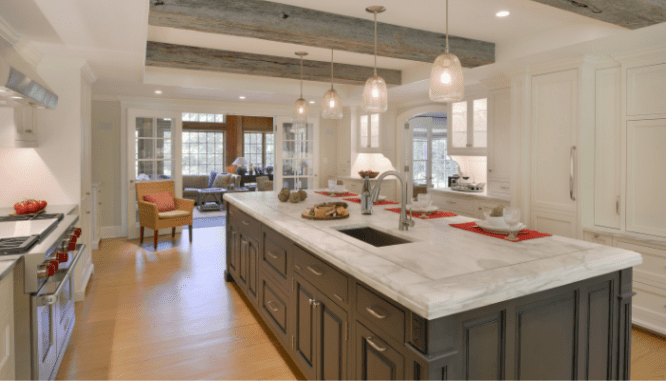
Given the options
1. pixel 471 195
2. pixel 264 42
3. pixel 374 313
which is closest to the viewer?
pixel 374 313

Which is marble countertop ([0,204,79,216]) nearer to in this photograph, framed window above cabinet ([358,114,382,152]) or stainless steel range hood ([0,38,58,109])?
stainless steel range hood ([0,38,58,109])

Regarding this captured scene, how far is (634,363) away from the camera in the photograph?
8.95 feet

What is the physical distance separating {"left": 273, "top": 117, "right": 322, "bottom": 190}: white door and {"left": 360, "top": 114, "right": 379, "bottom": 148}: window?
1027mm

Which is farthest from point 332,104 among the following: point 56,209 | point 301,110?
point 56,209

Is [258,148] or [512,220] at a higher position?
[258,148]

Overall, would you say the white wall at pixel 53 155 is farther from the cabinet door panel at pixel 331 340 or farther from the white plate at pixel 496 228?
the white plate at pixel 496 228

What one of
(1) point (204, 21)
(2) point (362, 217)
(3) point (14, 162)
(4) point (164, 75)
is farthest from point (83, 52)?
(2) point (362, 217)

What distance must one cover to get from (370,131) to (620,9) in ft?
16.3

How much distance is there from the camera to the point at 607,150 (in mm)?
3676

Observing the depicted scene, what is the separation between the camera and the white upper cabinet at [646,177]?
3293mm

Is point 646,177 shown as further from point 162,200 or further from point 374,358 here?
point 162,200

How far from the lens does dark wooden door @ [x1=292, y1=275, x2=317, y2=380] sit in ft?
7.15

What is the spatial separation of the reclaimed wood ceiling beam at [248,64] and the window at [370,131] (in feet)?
5.79

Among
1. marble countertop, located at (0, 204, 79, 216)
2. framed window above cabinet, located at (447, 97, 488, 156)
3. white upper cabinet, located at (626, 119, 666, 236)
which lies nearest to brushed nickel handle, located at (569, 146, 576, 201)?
white upper cabinet, located at (626, 119, 666, 236)
